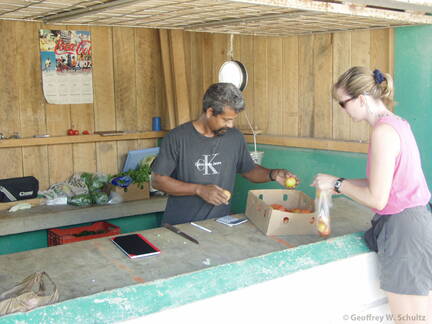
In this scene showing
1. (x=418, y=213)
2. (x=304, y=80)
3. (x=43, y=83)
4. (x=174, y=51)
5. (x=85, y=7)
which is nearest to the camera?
(x=418, y=213)

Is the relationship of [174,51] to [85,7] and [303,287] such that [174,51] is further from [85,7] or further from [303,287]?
[303,287]

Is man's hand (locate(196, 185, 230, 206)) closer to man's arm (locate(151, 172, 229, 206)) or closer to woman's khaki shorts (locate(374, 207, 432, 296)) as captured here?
man's arm (locate(151, 172, 229, 206))

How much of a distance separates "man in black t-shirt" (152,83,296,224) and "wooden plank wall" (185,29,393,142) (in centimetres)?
124

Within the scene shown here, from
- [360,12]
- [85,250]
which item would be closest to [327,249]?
[85,250]

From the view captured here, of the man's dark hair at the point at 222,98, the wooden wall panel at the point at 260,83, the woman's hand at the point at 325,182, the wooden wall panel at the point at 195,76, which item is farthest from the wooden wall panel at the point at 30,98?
the woman's hand at the point at 325,182

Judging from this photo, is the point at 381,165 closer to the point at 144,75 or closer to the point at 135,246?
the point at 135,246

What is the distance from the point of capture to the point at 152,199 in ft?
17.4

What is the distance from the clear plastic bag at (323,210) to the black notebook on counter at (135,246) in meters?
0.81

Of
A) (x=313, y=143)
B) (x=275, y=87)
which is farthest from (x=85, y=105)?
(x=313, y=143)

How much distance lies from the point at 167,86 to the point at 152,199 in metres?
1.30

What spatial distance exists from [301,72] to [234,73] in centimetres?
82

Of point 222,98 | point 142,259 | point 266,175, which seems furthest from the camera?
point 266,175

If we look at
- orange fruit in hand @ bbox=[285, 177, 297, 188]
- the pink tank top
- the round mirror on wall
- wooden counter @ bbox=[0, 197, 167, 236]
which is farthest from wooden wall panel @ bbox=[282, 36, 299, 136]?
the pink tank top

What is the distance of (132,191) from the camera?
521cm
